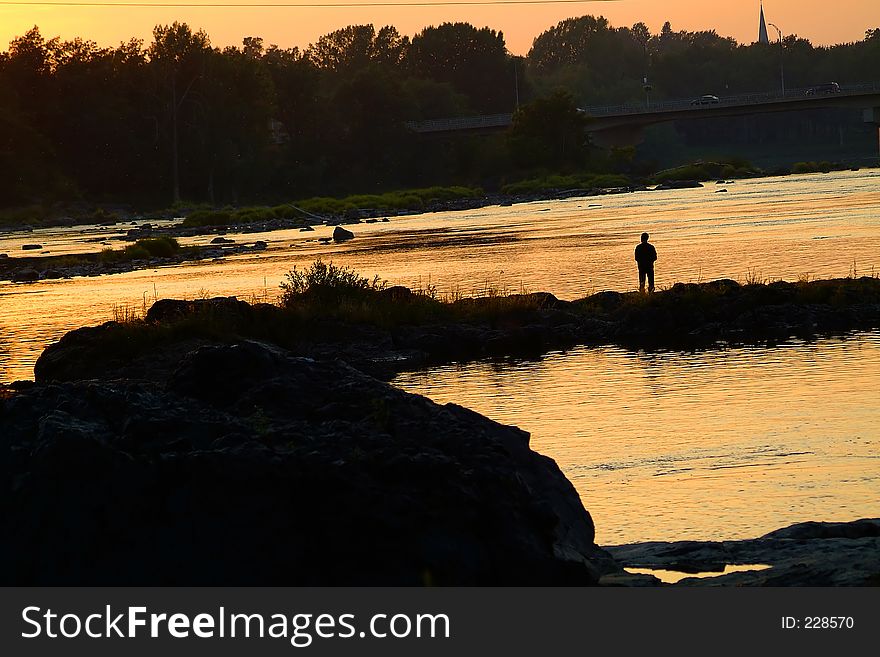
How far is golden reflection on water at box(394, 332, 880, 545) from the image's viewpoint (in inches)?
599

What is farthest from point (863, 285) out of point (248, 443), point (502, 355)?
point (248, 443)

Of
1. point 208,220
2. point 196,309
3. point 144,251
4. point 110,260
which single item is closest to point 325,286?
point 196,309

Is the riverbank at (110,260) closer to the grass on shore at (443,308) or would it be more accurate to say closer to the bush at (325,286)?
the bush at (325,286)

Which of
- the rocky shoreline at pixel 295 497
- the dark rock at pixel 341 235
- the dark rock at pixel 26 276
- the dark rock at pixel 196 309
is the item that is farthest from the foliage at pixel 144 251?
the rocky shoreline at pixel 295 497

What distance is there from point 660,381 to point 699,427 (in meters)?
4.99

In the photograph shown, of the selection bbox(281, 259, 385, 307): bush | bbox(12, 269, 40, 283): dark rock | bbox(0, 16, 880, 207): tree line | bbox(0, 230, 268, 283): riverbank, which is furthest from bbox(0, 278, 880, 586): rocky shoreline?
bbox(0, 16, 880, 207): tree line

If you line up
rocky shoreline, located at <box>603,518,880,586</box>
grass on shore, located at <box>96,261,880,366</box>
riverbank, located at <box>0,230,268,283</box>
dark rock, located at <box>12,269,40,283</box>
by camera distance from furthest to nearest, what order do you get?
riverbank, located at <box>0,230,268,283</box>, dark rock, located at <box>12,269,40,283</box>, grass on shore, located at <box>96,261,880,366</box>, rocky shoreline, located at <box>603,518,880,586</box>

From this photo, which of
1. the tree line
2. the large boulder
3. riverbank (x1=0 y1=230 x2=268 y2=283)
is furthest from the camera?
the tree line

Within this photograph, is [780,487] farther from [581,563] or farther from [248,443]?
[248,443]

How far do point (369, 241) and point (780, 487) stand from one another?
6115 centimetres

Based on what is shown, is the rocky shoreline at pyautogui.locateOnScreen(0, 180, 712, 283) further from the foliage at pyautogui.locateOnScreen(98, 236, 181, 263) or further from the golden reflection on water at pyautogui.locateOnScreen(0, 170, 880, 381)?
the golden reflection on water at pyautogui.locateOnScreen(0, 170, 880, 381)

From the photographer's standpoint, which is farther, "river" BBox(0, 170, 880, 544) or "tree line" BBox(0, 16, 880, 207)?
"tree line" BBox(0, 16, 880, 207)

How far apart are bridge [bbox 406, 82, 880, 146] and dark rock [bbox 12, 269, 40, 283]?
10904cm
